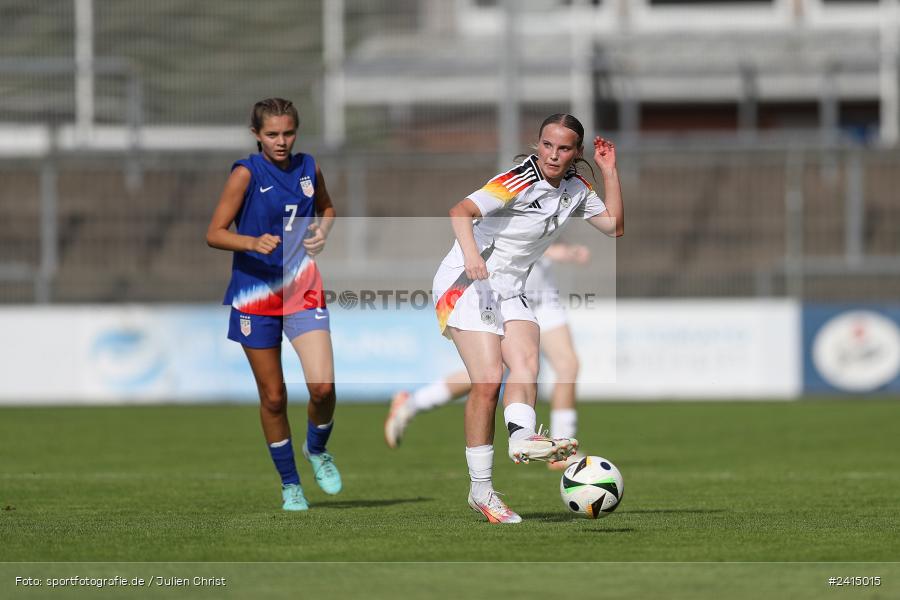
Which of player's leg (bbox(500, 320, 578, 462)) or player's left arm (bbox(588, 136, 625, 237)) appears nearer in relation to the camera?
player's leg (bbox(500, 320, 578, 462))

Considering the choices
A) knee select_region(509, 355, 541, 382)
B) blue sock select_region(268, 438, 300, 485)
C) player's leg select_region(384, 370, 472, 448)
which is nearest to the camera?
knee select_region(509, 355, 541, 382)

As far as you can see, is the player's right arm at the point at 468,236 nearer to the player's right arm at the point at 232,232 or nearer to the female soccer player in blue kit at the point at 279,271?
the player's right arm at the point at 232,232

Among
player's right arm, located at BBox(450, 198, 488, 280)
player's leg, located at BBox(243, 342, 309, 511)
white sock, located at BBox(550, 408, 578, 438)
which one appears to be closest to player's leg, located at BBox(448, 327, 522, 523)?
player's right arm, located at BBox(450, 198, 488, 280)

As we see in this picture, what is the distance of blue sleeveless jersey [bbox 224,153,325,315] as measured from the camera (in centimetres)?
899

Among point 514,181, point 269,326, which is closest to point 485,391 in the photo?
point 514,181

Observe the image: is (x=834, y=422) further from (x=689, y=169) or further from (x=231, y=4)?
(x=231, y=4)

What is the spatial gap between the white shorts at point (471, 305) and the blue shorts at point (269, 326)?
0.95 metres

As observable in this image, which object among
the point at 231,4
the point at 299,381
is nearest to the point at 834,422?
the point at 299,381

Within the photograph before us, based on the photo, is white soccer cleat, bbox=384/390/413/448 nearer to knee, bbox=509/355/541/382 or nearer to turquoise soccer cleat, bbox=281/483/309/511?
turquoise soccer cleat, bbox=281/483/309/511

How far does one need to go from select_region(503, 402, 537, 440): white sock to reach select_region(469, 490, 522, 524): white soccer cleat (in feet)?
1.23

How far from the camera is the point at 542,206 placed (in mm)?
8281

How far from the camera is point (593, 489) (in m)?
8.12

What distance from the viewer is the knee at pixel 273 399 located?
912 cm

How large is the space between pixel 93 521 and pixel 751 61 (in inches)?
864
